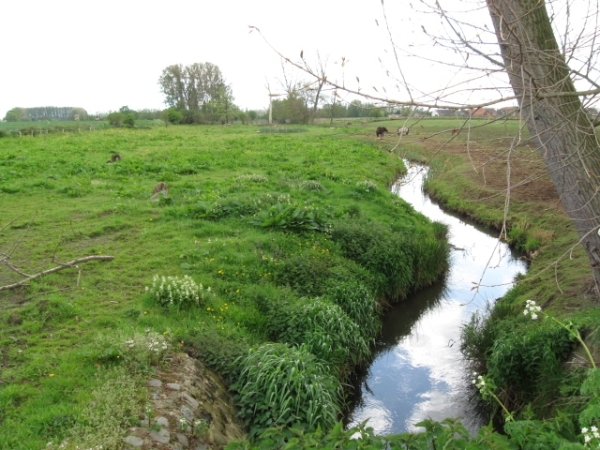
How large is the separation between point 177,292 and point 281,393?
8.34ft

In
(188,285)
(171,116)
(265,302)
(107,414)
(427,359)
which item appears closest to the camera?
(107,414)

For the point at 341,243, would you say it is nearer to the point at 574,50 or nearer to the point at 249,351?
the point at 249,351

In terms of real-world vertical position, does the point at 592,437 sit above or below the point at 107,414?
above

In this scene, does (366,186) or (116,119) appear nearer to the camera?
(366,186)

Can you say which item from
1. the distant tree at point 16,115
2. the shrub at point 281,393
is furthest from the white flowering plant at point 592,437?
the distant tree at point 16,115

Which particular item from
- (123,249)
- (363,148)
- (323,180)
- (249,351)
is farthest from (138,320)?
(363,148)

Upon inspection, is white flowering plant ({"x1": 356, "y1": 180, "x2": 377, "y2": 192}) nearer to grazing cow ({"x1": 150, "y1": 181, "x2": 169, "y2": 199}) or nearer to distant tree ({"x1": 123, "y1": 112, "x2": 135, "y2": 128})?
grazing cow ({"x1": 150, "y1": 181, "x2": 169, "y2": 199})

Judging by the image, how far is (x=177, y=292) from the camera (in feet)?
25.0

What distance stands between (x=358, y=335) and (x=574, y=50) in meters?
5.53

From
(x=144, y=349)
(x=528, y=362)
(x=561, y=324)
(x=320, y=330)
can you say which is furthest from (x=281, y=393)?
(x=528, y=362)

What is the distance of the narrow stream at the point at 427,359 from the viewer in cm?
744

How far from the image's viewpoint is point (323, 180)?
57.5 ft

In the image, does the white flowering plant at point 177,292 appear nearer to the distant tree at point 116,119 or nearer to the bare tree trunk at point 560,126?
the bare tree trunk at point 560,126

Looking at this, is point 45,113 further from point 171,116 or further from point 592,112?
point 592,112
